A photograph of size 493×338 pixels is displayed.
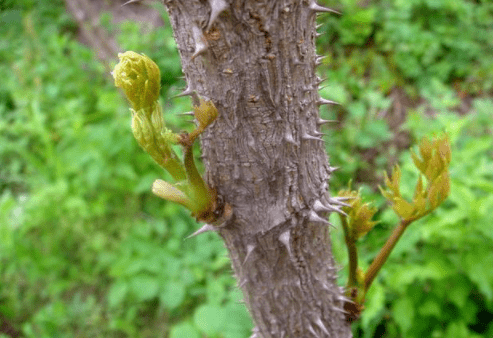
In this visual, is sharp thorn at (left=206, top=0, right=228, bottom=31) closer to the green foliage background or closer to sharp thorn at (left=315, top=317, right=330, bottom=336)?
sharp thorn at (left=315, top=317, right=330, bottom=336)

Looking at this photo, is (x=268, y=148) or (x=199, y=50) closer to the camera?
(x=199, y=50)

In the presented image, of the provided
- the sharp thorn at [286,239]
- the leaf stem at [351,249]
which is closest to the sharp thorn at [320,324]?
the leaf stem at [351,249]

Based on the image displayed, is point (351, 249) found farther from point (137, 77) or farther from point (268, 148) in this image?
point (137, 77)

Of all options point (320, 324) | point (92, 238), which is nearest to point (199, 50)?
point (320, 324)

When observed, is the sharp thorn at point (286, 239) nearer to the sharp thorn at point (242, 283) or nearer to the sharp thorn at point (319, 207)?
the sharp thorn at point (319, 207)

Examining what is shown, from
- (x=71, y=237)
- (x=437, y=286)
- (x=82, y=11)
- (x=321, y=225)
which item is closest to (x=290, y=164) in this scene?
(x=321, y=225)
